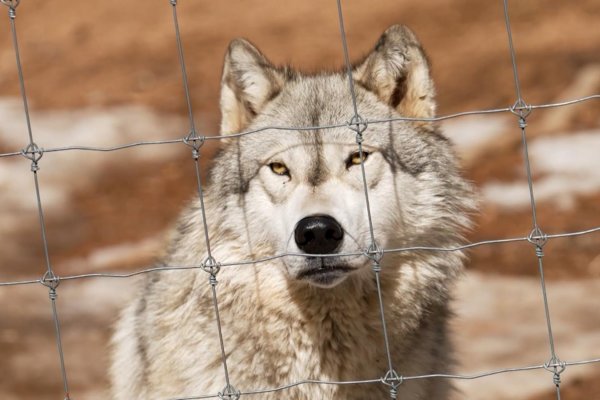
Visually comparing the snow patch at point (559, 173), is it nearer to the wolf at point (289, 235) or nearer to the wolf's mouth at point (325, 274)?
the wolf at point (289, 235)

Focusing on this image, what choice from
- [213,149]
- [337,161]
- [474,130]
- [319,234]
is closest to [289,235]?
[319,234]

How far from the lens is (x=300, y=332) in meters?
4.22

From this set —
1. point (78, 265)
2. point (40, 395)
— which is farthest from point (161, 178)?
point (40, 395)

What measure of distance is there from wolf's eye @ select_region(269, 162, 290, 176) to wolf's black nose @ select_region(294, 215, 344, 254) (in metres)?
0.48

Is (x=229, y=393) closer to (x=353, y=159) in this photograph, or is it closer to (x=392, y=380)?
(x=392, y=380)

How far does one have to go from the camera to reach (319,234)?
12.3 ft

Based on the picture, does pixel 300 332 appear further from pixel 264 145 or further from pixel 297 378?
pixel 264 145

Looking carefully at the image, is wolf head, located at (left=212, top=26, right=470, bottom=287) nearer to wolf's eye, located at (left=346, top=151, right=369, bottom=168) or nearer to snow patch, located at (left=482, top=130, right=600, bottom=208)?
wolf's eye, located at (left=346, top=151, right=369, bottom=168)

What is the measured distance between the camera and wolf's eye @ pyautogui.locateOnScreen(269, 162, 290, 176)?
422 centimetres

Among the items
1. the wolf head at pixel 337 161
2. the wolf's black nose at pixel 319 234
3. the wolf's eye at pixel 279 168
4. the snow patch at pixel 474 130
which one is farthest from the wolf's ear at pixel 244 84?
the snow patch at pixel 474 130

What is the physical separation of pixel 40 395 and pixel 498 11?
25.1 feet

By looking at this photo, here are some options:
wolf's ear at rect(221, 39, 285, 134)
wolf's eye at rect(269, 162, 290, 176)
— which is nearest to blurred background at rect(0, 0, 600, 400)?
wolf's ear at rect(221, 39, 285, 134)

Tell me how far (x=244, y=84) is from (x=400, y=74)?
0.78 m

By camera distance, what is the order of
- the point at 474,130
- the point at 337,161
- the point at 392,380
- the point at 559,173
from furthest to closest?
the point at 474,130 → the point at 559,173 → the point at 337,161 → the point at 392,380
